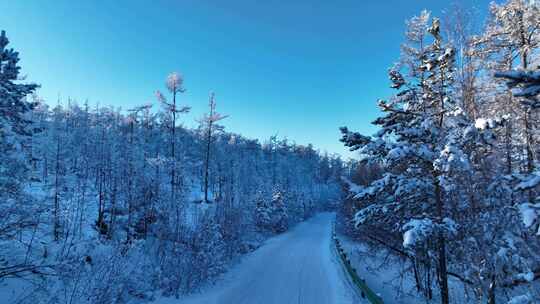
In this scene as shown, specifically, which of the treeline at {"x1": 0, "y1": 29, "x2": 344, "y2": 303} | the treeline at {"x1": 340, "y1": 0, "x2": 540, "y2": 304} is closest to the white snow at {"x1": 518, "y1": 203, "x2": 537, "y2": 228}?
the treeline at {"x1": 340, "y1": 0, "x2": 540, "y2": 304}

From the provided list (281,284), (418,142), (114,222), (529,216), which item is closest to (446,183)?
(418,142)

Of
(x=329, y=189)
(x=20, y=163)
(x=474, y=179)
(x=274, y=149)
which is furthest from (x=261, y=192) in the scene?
(x=329, y=189)

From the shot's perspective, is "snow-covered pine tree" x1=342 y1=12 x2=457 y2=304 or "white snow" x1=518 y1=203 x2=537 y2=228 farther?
"snow-covered pine tree" x1=342 y1=12 x2=457 y2=304

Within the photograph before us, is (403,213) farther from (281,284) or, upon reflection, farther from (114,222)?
(114,222)

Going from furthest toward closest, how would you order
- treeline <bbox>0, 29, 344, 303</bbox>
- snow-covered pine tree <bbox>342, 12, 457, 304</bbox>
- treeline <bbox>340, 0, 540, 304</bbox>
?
treeline <bbox>0, 29, 344, 303</bbox>, snow-covered pine tree <bbox>342, 12, 457, 304</bbox>, treeline <bbox>340, 0, 540, 304</bbox>

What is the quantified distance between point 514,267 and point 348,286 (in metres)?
6.91

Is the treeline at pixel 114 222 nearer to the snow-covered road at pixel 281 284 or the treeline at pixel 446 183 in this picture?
the snow-covered road at pixel 281 284

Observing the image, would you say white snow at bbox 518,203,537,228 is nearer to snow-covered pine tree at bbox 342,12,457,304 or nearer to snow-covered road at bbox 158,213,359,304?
snow-covered pine tree at bbox 342,12,457,304

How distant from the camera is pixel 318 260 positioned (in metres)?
16.5

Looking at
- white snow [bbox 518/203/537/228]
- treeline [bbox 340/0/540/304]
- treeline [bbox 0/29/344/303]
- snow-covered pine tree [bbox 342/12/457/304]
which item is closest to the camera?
white snow [bbox 518/203/537/228]

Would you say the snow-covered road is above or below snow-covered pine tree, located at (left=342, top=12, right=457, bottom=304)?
below

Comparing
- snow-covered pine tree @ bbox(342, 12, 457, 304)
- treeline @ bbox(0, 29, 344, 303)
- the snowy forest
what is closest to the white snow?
the snowy forest

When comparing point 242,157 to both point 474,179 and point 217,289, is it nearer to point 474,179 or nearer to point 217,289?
point 217,289

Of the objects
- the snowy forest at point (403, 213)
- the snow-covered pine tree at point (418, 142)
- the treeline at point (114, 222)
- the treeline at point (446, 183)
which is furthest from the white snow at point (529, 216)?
the treeline at point (114, 222)
